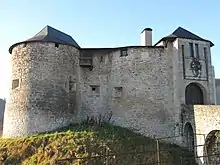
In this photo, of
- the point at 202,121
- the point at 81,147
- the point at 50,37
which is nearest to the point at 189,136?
the point at 202,121

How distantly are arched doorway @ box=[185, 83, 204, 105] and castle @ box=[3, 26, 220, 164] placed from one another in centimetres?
6

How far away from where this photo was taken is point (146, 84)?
18.7 m

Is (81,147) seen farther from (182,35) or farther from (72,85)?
(182,35)

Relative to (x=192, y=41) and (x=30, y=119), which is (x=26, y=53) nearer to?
(x=30, y=119)

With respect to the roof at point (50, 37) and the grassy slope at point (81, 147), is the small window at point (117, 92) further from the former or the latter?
the roof at point (50, 37)

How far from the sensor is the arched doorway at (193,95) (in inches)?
729

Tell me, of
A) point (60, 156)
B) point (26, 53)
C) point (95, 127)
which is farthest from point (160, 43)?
point (60, 156)

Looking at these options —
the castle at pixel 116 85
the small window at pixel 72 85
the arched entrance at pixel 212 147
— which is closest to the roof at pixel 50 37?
the castle at pixel 116 85

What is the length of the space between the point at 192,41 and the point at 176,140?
256 inches

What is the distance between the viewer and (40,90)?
17.6 meters

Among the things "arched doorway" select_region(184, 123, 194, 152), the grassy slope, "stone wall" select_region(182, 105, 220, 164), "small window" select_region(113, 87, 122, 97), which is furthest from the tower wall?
"stone wall" select_region(182, 105, 220, 164)

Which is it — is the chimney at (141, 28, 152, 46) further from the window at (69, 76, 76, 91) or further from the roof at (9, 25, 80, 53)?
the window at (69, 76, 76, 91)

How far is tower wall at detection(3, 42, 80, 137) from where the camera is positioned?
56.8ft

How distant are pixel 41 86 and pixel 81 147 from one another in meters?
5.05
